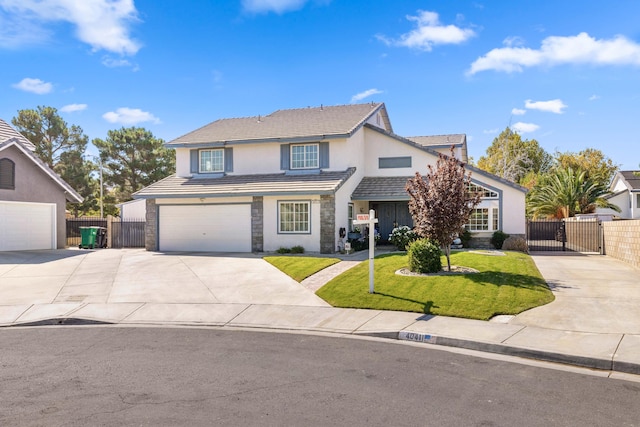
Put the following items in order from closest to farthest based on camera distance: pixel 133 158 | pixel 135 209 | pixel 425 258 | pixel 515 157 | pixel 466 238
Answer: pixel 425 258 < pixel 466 238 < pixel 135 209 < pixel 133 158 < pixel 515 157

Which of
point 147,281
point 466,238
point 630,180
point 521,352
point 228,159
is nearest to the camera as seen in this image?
point 521,352

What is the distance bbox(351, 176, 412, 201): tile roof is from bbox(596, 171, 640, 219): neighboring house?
21958mm

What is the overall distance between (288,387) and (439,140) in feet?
86.7

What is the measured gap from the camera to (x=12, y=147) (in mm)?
22375

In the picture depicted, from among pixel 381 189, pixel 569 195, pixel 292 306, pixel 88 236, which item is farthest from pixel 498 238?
pixel 88 236

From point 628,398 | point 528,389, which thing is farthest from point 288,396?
point 628,398

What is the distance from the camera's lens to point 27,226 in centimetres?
2288

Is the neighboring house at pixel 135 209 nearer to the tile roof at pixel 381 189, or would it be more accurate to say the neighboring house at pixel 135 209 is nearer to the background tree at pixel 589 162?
the tile roof at pixel 381 189

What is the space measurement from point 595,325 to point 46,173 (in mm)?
24510

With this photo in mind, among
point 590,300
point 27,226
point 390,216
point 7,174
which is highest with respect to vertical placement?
point 7,174

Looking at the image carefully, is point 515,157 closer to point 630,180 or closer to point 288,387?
point 630,180

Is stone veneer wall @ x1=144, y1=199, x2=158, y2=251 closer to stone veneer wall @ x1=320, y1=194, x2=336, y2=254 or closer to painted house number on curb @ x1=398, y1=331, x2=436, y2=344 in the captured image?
stone veneer wall @ x1=320, y1=194, x2=336, y2=254

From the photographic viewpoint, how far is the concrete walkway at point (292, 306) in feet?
26.9

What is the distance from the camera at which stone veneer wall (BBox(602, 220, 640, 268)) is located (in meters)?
15.9
